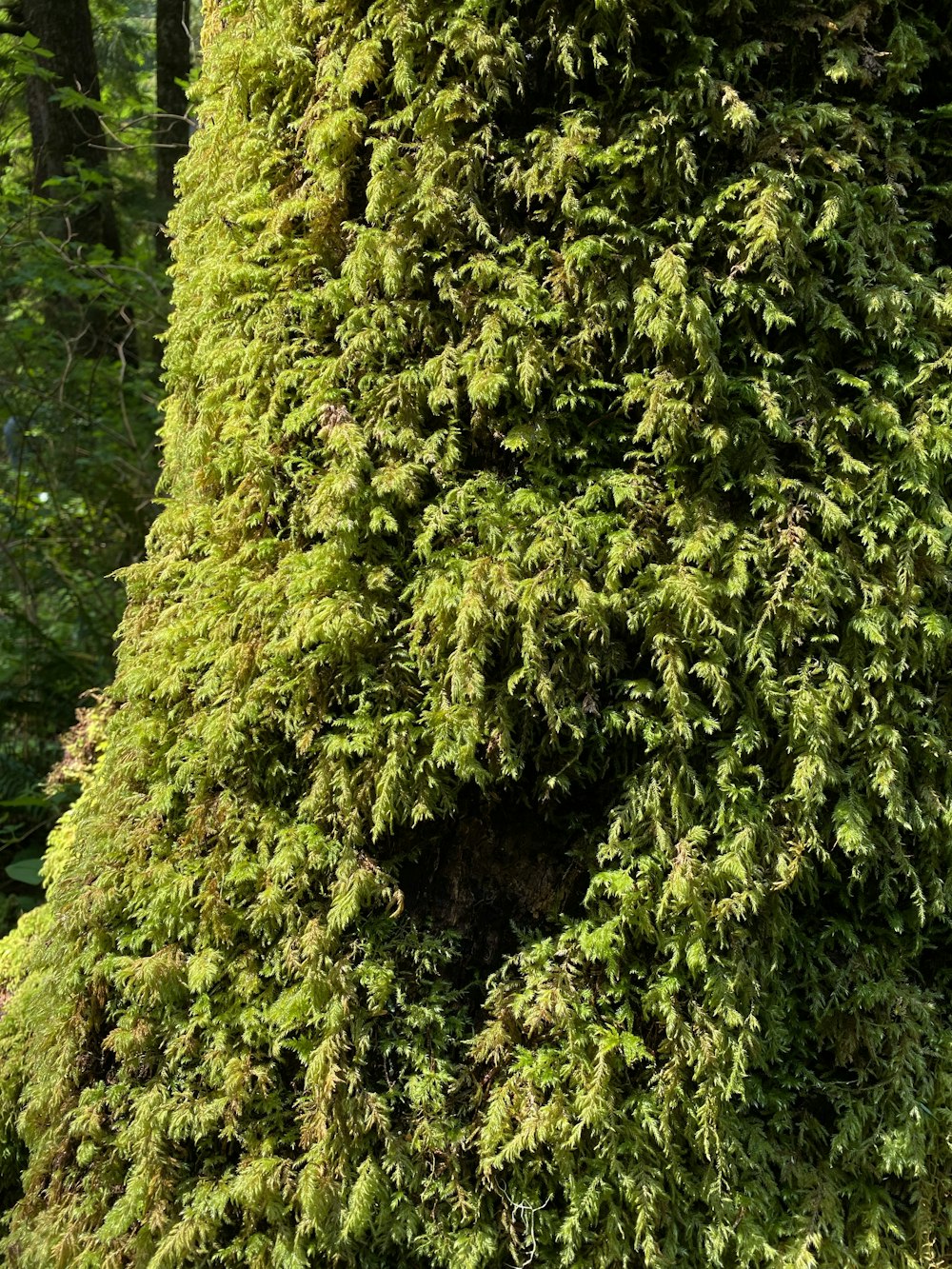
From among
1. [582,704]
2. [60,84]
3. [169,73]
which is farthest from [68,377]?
[582,704]

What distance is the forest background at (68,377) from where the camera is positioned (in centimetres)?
625

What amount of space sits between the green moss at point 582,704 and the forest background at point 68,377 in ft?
15.8

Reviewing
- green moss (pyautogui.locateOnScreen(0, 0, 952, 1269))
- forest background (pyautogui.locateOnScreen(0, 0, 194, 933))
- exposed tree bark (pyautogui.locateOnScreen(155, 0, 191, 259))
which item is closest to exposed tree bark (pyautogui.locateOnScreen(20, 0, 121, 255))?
forest background (pyautogui.locateOnScreen(0, 0, 194, 933))

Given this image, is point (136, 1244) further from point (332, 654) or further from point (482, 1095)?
point (332, 654)

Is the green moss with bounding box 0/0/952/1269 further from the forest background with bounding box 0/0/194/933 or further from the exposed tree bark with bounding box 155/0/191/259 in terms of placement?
the exposed tree bark with bounding box 155/0/191/259

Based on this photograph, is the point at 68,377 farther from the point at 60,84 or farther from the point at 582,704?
the point at 582,704

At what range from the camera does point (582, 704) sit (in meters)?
1.59

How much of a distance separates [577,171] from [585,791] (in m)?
1.18

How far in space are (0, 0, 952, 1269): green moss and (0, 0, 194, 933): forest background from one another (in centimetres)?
481

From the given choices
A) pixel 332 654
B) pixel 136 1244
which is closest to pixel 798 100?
pixel 332 654

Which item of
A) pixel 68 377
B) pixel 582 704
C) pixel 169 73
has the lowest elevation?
pixel 68 377

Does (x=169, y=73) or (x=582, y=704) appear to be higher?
(x=582, y=704)

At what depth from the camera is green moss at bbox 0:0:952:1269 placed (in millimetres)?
1508

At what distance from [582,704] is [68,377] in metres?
7.31
